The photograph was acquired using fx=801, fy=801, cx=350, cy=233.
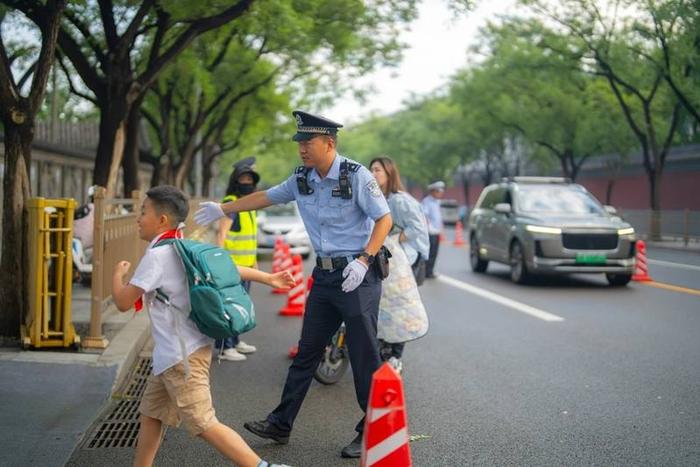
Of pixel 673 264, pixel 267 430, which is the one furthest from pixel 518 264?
pixel 267 430

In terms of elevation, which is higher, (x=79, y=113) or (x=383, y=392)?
(x=79, y=113)

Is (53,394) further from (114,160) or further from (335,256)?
(114,160)

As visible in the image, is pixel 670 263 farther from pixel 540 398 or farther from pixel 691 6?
pixel 540 398

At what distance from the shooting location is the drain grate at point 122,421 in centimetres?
472

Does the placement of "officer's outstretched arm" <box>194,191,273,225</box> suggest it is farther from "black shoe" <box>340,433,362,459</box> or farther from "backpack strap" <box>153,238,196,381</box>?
"black shoe" <box>340,433,362,459</box>

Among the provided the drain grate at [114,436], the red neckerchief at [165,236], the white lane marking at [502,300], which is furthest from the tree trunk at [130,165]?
the red neckerchief at [165,236]

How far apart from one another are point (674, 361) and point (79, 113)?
106ft

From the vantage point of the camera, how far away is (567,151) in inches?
1469

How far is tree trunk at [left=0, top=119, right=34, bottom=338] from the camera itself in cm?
692

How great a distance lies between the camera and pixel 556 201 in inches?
560

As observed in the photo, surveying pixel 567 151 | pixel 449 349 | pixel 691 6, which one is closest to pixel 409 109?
pixel 567 151

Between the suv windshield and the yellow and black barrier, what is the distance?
9.20 meters

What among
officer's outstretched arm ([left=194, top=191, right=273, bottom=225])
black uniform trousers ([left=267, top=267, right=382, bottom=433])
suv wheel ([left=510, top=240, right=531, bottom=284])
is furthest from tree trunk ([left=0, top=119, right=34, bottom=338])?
suv wheel ([left=510, top=240, right=531, bottom=284])

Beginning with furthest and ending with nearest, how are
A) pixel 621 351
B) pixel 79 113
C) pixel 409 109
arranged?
pixel 409 109, pixel 79 113, pixel 621 351
